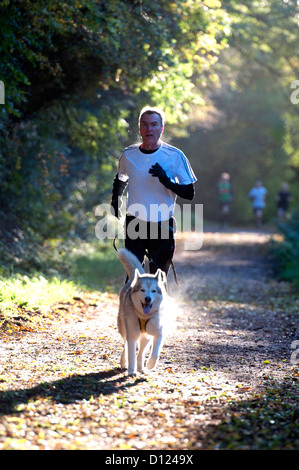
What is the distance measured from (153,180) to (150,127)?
1.68ft

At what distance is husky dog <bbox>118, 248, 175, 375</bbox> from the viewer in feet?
18.7

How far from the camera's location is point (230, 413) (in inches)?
203

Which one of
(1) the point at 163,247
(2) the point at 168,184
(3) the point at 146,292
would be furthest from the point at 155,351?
(2) the point at 168,184

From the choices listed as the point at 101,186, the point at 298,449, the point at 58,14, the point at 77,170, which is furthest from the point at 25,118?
the point at 298,449

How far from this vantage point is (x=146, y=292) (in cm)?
564

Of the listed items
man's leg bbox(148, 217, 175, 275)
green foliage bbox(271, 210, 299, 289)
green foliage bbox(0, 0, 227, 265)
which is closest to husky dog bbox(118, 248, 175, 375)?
man's leg bbox(148, 217, 175, 275)

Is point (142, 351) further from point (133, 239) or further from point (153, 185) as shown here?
point (153, 185)

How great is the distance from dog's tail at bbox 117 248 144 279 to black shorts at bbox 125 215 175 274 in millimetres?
297

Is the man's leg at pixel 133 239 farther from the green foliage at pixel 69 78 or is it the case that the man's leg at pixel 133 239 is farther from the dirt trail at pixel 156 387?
the green foliage at pixel 69 78

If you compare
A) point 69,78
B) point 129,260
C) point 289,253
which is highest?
point 69,78

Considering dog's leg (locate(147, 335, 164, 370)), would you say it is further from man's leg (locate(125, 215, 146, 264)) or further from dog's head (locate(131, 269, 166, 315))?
man's leg (locate(125, 215, 146, 264))

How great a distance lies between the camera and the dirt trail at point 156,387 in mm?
4531

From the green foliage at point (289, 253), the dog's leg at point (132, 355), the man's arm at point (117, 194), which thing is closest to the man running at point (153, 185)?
the man's arm at point (117, 194)

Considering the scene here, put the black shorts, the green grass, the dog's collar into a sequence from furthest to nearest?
the green grass → the black shorts → the dog's collar
